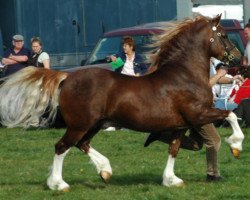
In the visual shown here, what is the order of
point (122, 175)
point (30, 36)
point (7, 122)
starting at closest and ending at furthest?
point (7, 122), point (122, 175), point (30, 36)

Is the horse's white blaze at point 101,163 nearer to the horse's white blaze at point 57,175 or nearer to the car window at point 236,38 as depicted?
the horse's white blaze at point 57,175

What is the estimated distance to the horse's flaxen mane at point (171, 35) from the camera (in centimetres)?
1126

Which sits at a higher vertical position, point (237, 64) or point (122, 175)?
point (237, 64)

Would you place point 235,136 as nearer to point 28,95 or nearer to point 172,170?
point 172,170

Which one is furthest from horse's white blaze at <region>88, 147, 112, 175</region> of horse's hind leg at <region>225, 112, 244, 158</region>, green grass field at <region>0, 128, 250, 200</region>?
horse's hind leg at <region>225, 112, 244, 158</region>

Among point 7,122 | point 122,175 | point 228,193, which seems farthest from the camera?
point 122,175

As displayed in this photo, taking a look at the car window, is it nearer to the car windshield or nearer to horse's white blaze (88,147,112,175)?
the car windshield

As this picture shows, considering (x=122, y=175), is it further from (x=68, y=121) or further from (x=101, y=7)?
(x=101, y=7)

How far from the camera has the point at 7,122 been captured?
447 inches

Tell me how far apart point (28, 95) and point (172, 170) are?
1.85 meters

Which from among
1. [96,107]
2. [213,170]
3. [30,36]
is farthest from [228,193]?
[30,36]

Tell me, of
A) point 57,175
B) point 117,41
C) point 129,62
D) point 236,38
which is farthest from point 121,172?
point 236,38

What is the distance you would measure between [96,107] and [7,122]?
3.89 ft

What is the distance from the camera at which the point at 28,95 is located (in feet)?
36.8
